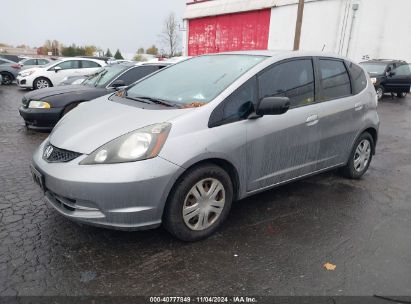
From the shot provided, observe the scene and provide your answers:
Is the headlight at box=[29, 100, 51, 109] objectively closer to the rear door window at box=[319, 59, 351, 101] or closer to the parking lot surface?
the parking lot surface

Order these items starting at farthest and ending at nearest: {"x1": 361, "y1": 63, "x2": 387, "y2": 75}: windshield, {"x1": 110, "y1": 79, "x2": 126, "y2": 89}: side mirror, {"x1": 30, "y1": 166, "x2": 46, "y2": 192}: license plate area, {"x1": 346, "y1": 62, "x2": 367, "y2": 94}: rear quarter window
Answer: {"x1": 361, "y1": 63, "x2": 387, "y2": 75}: windshield → {"x1": 110, "y1": 79, "x2": 126, "y2": 89}: side mirror → {"x1": 346, "y1": 62, "x2": 367, "y2": 94}: rear quarter window → {"x1": 30, "y1": 166, "x2": 46, "y2": 192}: license plate area

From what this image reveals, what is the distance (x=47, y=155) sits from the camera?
3211mm

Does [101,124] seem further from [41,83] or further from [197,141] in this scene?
[41,83]

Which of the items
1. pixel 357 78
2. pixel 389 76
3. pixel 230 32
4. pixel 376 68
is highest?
pixel 230 32

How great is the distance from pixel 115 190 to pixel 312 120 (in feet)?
7.57

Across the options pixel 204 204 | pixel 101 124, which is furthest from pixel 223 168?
pixel 101 124

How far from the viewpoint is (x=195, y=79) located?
3.91 m

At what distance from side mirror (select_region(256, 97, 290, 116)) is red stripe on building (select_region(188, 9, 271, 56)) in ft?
78.7

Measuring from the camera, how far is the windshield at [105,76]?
779 centimetres

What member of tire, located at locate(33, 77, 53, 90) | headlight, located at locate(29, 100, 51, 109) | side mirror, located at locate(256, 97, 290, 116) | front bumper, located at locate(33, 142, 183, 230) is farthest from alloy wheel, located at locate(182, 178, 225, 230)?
tire, located at locate(33, 77, 53, 90)

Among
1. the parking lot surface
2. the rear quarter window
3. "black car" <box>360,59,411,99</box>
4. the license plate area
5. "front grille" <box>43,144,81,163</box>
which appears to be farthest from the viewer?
"black car" <box>360,59,411,99</box>

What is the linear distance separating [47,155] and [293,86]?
2.55 m

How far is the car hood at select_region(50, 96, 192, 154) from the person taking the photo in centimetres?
303

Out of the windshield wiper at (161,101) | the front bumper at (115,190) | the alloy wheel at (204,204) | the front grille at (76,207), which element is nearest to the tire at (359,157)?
the alloy wheel at (204,204)
